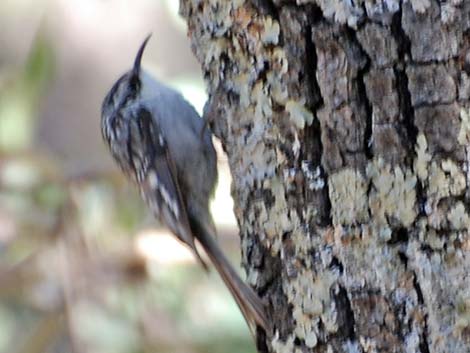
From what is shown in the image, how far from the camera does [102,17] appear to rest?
4.78 m

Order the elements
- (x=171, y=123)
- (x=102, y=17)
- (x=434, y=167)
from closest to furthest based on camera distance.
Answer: (x=434, y=167)
(x=171, y=123)
(x=102, y=17)

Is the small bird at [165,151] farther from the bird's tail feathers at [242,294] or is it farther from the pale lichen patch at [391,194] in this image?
the pale lichen patch at [391,194]

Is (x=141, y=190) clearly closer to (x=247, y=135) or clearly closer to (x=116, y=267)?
(x=116, y=267)

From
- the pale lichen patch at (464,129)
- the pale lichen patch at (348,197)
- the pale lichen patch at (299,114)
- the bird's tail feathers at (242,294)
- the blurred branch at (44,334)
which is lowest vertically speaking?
the blurred branch at (44,334)

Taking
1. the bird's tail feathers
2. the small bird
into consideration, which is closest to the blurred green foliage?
the small bird

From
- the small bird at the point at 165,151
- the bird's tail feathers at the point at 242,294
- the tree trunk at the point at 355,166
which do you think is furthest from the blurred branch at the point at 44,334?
the tree trunk at the point at 355,166

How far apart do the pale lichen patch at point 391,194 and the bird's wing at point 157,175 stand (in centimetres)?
69

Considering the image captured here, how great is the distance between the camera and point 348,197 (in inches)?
58.6

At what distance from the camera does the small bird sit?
2172mm

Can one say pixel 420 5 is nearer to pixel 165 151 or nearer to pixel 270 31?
pixel 270 31

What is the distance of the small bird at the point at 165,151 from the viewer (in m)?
2.17

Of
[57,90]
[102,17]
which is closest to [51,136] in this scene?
[57,90]

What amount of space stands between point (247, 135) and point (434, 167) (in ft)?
1.04

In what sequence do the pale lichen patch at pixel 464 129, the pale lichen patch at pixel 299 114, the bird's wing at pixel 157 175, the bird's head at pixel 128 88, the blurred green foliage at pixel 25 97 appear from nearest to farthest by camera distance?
the pale lichen patch at pixel 464 129, the pale lichen patch at pixel 299 114, the bird's wing at pixel 157 175, the bird's head at pixel 128 88, the blurred green foliage at pixel 25 97
